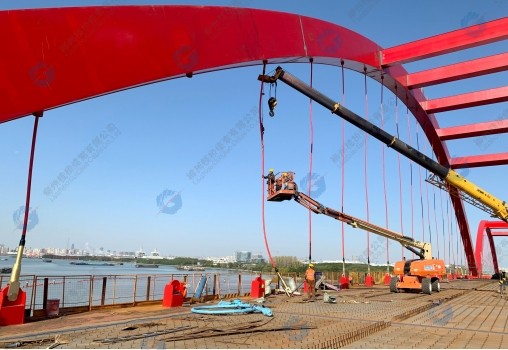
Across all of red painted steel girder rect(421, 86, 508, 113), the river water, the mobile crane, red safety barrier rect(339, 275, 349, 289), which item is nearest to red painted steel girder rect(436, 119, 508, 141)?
red painted steel girder rect(421, 86, 508, 113)

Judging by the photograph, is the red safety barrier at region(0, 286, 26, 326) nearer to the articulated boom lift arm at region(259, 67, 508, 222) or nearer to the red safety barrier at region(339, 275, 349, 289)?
the articulated boom lift arm at region(259, 67, 508, 222)

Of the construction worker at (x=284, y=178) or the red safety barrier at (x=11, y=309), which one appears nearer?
the red safety barrier at (x=11, y=309)

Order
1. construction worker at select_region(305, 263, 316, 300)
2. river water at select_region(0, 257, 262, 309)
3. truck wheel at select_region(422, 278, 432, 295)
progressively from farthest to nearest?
truck wheel at select_region(422, 278, 432, 295), construction worker at select_region(305, 263, 316, 300), river water at select_region(0, 257, 262, 309)

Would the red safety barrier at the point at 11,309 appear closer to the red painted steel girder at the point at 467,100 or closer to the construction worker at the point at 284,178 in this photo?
the construction worker at the point at 284,178

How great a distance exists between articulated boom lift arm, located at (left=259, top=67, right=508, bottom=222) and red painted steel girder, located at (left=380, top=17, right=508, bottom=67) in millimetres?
5234

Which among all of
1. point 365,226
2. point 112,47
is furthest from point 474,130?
point 112,47

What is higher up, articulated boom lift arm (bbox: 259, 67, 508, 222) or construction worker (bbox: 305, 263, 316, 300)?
articulated boom lift arm (bbox: 259, 67, 508, 222)

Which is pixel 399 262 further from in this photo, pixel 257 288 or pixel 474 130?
pixel 474 130

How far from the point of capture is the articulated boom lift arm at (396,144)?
14.3m

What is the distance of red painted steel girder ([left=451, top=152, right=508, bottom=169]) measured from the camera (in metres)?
27.0

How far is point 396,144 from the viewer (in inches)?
623

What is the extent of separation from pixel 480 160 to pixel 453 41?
41.6ft

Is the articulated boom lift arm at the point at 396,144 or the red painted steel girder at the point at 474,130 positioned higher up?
the red painted steel girder at the point at 474,130

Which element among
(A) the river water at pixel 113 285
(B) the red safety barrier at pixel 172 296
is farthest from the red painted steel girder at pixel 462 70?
(B) the red safety barrier at pixel 172 296
